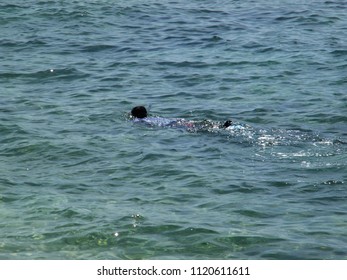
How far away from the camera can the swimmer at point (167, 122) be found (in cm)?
1555

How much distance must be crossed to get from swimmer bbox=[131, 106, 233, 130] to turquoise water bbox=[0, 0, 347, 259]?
0.16 meters

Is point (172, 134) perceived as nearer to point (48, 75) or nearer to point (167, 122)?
point (167, 122)

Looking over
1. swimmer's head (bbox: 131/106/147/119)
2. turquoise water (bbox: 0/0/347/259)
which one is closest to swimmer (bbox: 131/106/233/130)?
swimmer's head (bbox: 131/106/147/119)

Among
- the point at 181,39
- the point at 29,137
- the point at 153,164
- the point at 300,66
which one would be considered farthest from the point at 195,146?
the point at 181,39

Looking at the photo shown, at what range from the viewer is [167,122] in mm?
15844

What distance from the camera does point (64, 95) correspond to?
17984 mm

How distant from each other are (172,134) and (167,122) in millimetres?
582

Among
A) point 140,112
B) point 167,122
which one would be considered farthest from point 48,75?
point 167,122

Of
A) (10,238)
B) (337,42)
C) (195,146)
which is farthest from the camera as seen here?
(337,42)

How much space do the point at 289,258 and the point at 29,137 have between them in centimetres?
655

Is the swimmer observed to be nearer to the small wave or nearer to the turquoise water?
the turquoise water

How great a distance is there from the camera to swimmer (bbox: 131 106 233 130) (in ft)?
51.0

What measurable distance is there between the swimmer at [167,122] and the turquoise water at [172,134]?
0.52ft

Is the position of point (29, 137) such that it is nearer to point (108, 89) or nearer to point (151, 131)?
point (151, 131)
